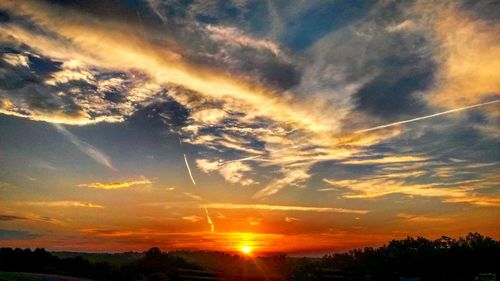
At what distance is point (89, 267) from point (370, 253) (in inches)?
2414

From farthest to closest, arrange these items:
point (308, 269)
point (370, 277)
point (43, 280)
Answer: point (308, 269), point (370, 277), point (43, 280)

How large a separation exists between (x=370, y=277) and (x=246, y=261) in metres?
23.8

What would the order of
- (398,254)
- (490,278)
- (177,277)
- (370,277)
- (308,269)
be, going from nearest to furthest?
(177,277)
(490,278)
(370,277)
(308,269)
(398,254)

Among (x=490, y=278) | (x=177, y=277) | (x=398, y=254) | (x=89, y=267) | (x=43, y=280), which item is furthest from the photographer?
Answer: (x=398, y=254)

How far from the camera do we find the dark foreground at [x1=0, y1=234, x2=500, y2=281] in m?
39.9

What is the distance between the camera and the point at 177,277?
3788 centimetres

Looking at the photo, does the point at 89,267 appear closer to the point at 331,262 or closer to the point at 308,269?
the point at 308,269

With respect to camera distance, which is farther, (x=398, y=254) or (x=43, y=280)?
(x=398, y=254)

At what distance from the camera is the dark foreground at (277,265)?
39906 millimetres

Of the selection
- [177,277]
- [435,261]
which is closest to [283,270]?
[435,261]

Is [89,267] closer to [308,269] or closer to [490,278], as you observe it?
[308,269]

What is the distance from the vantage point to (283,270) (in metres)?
76.9

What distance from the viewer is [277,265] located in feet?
258

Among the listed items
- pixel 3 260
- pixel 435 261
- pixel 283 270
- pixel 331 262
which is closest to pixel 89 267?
pixel 3 260
